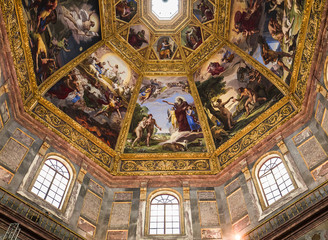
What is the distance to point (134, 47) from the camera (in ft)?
67.8

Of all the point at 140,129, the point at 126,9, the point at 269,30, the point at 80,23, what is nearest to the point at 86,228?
the point at 140,129

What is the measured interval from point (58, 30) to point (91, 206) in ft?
28.5

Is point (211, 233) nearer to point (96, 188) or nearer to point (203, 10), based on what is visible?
point (96, 188)

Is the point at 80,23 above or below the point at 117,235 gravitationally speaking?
above

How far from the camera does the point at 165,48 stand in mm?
21141

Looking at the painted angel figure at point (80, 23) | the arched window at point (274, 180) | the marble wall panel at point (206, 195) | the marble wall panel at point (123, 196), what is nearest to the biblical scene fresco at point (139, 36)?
the painted angel figure at point (80, 23)

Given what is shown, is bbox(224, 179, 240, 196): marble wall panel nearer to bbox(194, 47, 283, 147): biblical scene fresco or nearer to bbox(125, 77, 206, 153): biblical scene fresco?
bbox(194, 47, 283, 147): biblical scene fresco

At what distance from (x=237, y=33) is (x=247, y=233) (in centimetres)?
1096

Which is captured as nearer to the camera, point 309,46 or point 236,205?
point 309,46

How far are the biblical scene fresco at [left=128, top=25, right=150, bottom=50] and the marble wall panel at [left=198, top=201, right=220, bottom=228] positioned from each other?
1068 centimetres

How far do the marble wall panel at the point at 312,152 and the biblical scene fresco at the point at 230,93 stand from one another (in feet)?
11.5

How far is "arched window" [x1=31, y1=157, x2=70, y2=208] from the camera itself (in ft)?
44.2

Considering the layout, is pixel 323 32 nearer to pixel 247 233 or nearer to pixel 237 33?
pixel 237 33

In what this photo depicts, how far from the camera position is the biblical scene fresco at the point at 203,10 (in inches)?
774
